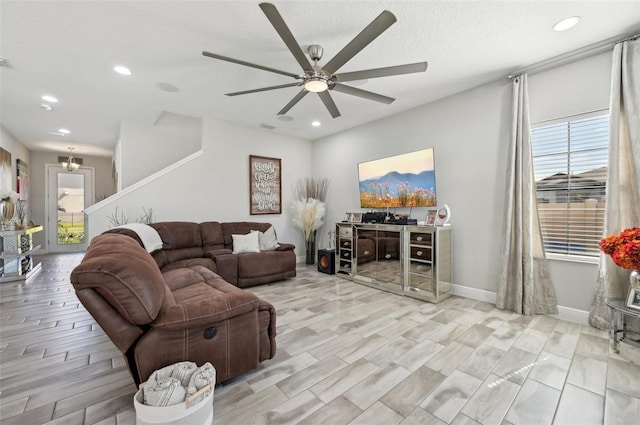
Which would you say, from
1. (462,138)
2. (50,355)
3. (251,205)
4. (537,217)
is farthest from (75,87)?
(537,217)

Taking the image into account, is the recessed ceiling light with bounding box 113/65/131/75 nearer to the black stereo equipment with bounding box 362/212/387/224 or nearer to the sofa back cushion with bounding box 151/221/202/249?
the sofa back cushion with bounding box 151/221/202/249

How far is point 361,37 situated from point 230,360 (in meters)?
2.38

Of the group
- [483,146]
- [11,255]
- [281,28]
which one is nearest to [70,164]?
[11,255]

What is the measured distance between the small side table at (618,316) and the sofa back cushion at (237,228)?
4466mm

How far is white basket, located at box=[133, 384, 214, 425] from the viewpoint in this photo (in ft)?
4.17

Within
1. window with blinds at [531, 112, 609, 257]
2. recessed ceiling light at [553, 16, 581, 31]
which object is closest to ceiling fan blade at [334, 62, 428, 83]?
recessed ceiling light at [553, 16, 581, 31]

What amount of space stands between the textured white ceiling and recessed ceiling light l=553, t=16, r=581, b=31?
57 millimetres

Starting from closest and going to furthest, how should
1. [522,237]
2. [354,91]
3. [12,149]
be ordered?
[354,91] < [522,237] < [12,149]

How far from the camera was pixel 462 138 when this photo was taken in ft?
11.9

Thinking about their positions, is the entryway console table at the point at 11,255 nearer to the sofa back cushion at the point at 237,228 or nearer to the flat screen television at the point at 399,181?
the sofa back cushion at the point at 237,228

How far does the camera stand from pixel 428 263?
348 cm

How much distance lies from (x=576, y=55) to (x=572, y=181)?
1276 mm

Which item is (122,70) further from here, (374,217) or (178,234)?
(374,217)

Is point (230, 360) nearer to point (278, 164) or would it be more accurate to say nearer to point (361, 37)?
point (361, 37)
